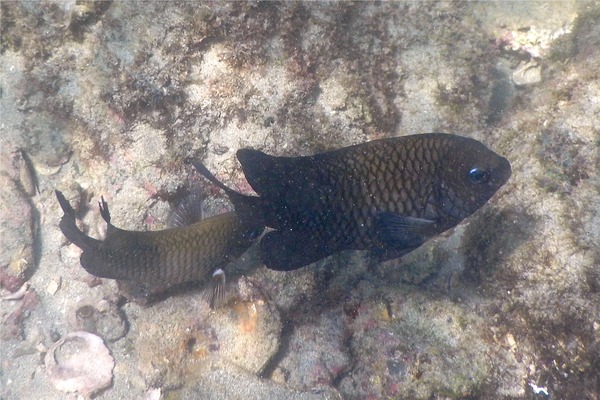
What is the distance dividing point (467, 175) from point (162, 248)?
8.76 feet

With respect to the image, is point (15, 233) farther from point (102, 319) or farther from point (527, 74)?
point (527, 74)

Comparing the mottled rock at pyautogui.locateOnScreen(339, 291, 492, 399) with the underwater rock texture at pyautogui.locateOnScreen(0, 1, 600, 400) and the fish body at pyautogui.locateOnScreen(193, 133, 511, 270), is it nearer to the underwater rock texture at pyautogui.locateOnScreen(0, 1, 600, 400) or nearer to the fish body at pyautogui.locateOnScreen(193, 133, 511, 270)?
the underwater rock texture at pyautogui.locateOnScreen(0, 1, 600, 400)

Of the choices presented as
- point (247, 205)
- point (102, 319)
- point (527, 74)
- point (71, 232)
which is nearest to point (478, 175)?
point (247, 205)

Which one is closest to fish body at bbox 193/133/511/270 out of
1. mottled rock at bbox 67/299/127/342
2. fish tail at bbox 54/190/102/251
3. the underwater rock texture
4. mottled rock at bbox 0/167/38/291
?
the underwater rock texture

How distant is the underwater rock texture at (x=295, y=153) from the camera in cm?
336

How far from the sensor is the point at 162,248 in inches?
142

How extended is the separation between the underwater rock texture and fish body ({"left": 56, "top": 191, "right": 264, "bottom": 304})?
0.55 meters

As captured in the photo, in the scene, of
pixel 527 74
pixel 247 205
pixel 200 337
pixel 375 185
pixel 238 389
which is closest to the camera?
pixel 375 185

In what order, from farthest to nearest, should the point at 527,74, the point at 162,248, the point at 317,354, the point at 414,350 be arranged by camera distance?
1. the point at 527,74
2. the point at 317,354
3. the point at 162,248
4. the point at 414,350

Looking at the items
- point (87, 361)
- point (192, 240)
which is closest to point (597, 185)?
point (192, 240)

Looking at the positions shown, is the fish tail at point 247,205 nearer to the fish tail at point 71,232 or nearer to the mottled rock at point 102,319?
the fish tail at point 71,232

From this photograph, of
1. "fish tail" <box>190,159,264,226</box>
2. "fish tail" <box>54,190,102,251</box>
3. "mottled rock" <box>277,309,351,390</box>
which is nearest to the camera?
"fish tail" <box>190,159,264,226</box>

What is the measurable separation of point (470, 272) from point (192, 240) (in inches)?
109

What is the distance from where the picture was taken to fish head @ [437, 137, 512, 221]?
260 centimetres
